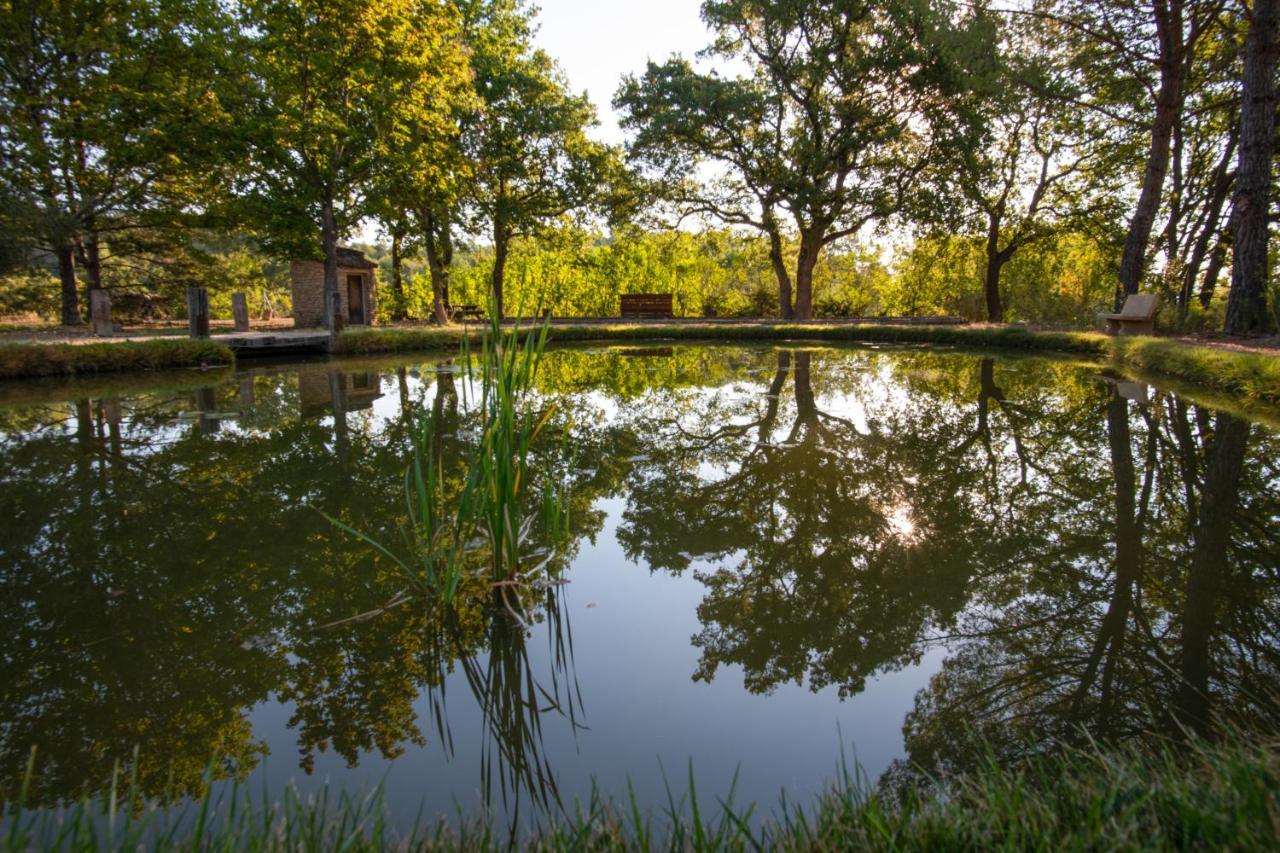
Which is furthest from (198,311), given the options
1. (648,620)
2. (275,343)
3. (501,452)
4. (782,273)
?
(782,273)

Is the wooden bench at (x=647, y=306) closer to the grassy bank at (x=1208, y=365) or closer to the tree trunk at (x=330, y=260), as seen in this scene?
the tree trunk at (x=330, y=260)

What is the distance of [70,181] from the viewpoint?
1322cm

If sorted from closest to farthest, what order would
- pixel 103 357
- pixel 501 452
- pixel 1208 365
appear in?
pixel 501 452
pixel 1208 365
pixel 103 357

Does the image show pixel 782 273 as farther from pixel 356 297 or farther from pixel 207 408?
pixel 207 408

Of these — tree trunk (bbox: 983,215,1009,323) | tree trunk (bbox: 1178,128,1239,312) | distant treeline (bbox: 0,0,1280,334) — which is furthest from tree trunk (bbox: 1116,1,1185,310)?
tree trunk (bbox: 983,215,1009,323)

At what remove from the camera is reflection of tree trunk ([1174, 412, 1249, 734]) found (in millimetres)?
1728

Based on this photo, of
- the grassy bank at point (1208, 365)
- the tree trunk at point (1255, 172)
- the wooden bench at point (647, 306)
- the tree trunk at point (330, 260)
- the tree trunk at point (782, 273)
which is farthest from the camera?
the wooden bench at point (647, 306)

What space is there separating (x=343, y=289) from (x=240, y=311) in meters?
4.01

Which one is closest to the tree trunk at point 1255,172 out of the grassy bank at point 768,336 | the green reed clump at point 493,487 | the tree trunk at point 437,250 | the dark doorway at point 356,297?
the grassy bank at point 768,336

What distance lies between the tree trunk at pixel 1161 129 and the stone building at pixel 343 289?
15379 mm

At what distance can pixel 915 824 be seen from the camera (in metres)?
1.11

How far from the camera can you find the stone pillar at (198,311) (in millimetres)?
10320

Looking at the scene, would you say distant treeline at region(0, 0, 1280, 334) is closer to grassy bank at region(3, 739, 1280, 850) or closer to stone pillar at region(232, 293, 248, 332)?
stone pillar at region(232, 293, 248, 332)

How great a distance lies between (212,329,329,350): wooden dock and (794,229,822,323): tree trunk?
37.6ft
